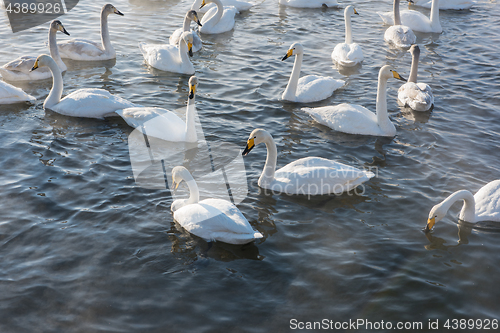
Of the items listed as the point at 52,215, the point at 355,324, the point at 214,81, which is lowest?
the point at 355,324

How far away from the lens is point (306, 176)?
782 centimetres

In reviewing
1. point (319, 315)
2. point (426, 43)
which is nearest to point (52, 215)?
point (319, 315)

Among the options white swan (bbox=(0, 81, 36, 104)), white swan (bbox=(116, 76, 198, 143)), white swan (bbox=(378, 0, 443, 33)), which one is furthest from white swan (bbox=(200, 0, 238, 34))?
white swan (bbox=(116, 76, 198, 143))

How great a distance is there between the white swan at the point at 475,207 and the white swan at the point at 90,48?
10.2m

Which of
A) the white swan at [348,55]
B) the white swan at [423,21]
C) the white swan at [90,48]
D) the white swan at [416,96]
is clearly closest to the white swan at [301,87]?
the white swan at [416,96]

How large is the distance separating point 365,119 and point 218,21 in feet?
27.0

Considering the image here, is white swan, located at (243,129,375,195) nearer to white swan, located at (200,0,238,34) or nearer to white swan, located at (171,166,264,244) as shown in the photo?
white swan, located at (171,166,264,244)

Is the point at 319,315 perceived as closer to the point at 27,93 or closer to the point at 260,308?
the point at 260,308

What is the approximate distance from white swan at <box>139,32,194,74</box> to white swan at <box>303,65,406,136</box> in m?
4.61

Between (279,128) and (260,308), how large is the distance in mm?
5269

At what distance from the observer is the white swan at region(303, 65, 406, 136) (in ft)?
32.4

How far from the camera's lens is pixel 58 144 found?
9273 millimetres
